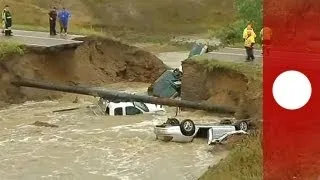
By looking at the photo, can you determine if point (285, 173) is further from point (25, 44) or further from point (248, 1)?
point (25, 44)

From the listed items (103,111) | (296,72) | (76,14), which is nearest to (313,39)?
(296,72)

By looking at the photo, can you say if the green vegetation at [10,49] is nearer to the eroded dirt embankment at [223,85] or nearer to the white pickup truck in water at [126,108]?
the white pickup truck in water at [126,108]

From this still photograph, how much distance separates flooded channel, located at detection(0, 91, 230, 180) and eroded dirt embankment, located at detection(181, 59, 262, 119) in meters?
1.38

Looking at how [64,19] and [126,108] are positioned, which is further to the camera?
[64,19]

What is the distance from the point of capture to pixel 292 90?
4.77 ft

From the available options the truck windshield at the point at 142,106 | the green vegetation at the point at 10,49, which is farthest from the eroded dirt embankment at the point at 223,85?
the green vegetation at the point at 10,49

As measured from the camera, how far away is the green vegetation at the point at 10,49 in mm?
26000

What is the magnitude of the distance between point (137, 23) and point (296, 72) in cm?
5572

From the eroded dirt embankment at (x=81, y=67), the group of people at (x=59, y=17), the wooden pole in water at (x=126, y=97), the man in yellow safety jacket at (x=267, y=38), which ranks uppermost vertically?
the group of people at (x=59, y=17)

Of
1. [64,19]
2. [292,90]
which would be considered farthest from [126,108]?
[292,90]

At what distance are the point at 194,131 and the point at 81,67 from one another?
1294 centimetres

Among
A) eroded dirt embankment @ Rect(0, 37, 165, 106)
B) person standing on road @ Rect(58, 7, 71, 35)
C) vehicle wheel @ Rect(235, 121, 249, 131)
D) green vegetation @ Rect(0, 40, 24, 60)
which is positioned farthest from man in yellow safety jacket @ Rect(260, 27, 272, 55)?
person standing on road @ Rect(58, 7, 71, 35)

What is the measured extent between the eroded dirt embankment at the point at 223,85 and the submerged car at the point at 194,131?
1.79m

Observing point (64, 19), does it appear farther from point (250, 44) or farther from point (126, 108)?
point (250, 44)
